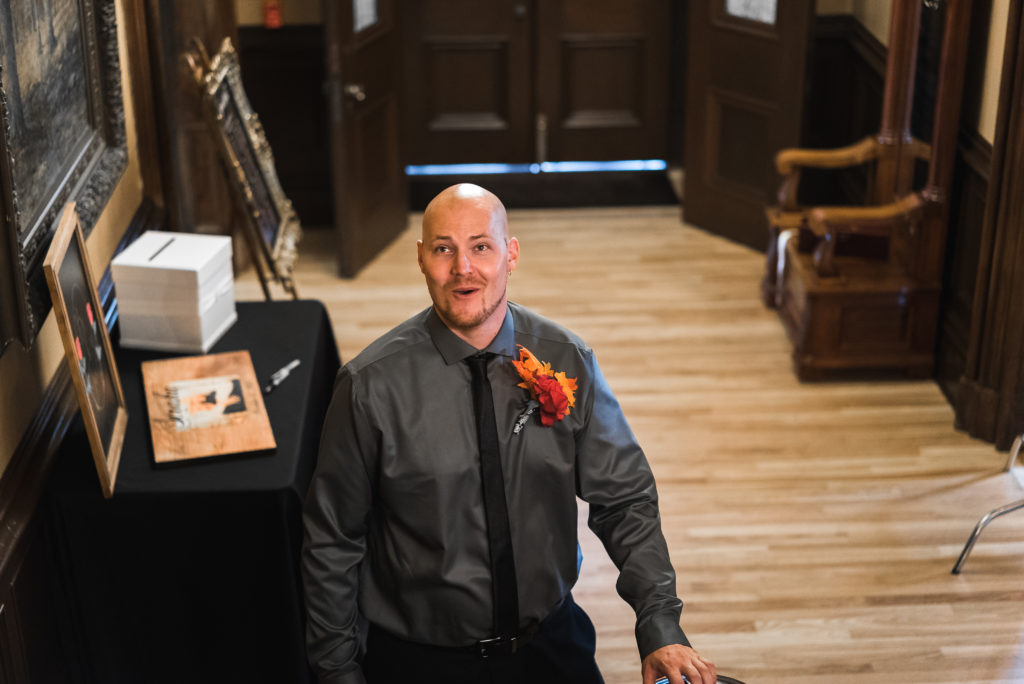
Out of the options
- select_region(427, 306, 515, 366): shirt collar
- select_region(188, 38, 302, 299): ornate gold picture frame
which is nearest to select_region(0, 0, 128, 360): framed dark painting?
select_region(188, 38, 302, 299): ornate gold picture frame

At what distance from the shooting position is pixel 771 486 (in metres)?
4.38

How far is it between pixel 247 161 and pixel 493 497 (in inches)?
90.8

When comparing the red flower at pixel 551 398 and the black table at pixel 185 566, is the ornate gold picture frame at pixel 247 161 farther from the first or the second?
the red flower at pixel 551 398

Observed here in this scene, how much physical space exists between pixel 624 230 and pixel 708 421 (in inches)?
91.9

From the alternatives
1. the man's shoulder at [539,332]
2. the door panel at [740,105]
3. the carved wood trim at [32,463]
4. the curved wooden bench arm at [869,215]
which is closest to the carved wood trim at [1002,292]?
the curved wooden bench arm at [869,215]

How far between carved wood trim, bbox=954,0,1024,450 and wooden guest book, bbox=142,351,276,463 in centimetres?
271

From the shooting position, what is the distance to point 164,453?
2789 mm

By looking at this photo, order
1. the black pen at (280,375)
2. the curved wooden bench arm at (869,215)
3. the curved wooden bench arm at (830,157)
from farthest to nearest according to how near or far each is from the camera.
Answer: the curved wooden bench arm at (830,157) < the curved wooden bench arm at (869,215) < the black pen at (280,375)

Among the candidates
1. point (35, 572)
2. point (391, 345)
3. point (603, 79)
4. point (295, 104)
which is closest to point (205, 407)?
point (35, 572)

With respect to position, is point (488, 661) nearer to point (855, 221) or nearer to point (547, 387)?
point (547, 387)

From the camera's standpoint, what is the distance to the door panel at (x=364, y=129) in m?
5.85

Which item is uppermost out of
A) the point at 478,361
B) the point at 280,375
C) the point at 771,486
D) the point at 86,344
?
the point at 478,361

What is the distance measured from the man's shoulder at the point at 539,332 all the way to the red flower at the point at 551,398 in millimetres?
131

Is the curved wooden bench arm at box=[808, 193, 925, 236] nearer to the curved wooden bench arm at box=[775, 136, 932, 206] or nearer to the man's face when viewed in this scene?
the curved wooden bench arm at box=[775, 136, 932, 206]
